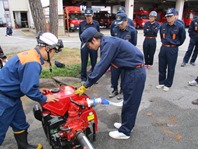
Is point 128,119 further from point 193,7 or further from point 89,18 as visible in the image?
point 193,7

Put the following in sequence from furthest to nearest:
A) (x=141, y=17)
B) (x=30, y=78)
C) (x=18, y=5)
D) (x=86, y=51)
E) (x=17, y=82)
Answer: (x=18, y=5), (x=141, y=17), (x=86, y=51), (x=17, y=82), (x=30, y=78)

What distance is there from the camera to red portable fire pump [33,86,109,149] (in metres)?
2.25

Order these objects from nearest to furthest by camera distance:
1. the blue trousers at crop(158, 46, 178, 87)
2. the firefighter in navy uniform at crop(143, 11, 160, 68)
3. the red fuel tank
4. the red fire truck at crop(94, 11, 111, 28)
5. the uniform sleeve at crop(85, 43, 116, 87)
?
1. the red fuel tank
2. the uniform sleeve at crop(85, 43, 116, 87)
3. the blue trousers at crop(158, 46, 178, 87)
4. the firefighter in navy uniform at crop(143, 11, 160, 68)
5. the red fire truck at crop(94, 11, 111, 28)

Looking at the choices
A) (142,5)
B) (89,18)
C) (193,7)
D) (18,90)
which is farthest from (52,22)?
(193,7)

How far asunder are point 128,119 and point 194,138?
3.64 ft

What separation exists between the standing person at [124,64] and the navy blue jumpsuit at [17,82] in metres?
0.59

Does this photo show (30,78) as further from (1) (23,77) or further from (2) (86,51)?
(2) (86,51)

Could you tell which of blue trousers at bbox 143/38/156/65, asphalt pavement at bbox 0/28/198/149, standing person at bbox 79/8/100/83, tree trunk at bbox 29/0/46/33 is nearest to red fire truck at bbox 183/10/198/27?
blue trousers at bbox 143/38/156/65

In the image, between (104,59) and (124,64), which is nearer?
(104,59)

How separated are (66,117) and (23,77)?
0.76 metres

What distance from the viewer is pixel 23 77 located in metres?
1.97

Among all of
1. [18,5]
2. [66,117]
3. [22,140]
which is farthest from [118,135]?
[18,5]

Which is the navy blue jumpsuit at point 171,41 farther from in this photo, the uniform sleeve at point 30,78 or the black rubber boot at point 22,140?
the black rubber boot at point 22,140

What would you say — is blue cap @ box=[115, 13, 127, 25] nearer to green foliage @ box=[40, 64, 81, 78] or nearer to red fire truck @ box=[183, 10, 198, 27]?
green foliage @ box=[40, 64, 81, 78]
